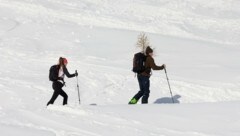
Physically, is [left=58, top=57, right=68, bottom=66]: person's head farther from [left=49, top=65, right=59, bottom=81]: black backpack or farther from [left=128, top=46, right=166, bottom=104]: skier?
[left=128, top=46, right=166, bottom=104]: skier

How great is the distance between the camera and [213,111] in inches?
343

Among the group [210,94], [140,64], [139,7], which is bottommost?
[210,94]

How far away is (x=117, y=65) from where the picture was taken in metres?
16.2

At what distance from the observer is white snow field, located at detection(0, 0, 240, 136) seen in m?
8.02

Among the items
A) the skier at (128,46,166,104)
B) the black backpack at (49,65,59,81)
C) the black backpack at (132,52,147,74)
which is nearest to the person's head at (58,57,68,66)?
the black backpack at (49,65,59,81)

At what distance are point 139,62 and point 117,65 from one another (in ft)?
16.5

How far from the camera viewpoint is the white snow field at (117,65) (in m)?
8.02

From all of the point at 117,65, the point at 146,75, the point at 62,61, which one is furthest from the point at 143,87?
the point at 117,65

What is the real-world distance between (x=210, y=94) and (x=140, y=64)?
10.3ft

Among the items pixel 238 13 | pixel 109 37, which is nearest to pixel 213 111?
pixel 109 37

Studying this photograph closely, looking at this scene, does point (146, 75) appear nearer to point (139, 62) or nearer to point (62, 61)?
point (139, 62)

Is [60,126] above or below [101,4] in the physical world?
below

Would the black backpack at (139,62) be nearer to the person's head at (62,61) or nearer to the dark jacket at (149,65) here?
the dark jacket at (149,65)

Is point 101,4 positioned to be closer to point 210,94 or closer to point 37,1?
point 37,1
